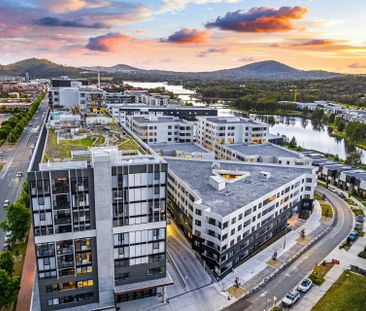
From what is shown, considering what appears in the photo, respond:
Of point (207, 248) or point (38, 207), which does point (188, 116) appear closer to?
point (207, 248)

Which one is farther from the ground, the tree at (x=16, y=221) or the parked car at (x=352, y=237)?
the tree at (x=16, y=221)

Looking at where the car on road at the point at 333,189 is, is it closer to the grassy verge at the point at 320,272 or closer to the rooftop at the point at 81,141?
the grassy verge at the point at 320,272

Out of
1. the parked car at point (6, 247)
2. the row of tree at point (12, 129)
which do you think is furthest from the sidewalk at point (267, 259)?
the row of tree at point (12, 129)

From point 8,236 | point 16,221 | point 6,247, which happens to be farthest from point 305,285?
point 8,236

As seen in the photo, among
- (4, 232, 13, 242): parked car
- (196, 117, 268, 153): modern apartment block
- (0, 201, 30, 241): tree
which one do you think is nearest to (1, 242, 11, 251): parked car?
(4, 232, 13, 242): parked car

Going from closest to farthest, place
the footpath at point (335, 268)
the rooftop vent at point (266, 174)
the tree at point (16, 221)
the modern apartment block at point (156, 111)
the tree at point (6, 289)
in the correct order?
the tree at point (6, 289) → the footpath at point (335, 268) → the tree at point (16, 221) → the rooftop vent at point (266, 174) → the modern apartment block at point (156, 111)

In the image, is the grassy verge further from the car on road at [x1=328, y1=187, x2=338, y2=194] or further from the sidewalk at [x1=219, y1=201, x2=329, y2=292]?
the car on road at [x1=328, y1=187, x2=338, y2=194]

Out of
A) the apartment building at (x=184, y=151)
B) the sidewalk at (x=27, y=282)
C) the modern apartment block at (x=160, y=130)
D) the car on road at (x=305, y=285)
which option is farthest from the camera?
the modern apartment block at (x=160, y=130)

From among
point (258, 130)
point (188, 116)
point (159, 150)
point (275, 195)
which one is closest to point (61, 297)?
point (275, 195)
